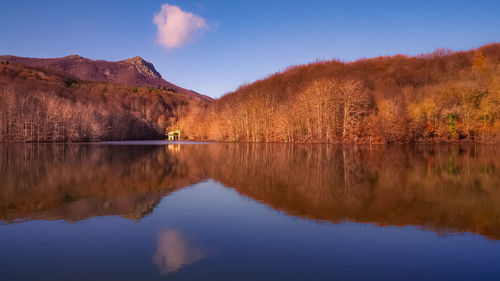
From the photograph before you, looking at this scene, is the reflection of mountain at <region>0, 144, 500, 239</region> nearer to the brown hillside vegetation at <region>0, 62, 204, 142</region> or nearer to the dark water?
the dark water

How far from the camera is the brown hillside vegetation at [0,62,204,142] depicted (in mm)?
73312

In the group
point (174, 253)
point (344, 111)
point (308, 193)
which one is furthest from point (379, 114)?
point (174, 253)

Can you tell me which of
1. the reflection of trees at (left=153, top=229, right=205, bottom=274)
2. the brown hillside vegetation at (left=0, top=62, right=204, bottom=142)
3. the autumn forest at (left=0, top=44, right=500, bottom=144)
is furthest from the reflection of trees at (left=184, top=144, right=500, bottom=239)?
the brown hillside vegetation at (left=0, top=62, right=204, bottom=142)

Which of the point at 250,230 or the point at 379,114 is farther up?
the point at 379,114

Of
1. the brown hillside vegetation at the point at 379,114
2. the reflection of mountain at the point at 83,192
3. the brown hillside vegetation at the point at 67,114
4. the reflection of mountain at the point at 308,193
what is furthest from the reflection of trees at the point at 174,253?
the brown hillside vegetation at the point at 67,114

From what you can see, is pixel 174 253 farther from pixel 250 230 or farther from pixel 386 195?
pixel 386 195

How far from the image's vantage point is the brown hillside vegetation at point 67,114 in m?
73.3

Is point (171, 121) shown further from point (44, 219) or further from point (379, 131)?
point (44, 219)

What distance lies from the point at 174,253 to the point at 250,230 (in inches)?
86.8

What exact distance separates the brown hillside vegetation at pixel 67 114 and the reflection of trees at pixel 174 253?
8285cm

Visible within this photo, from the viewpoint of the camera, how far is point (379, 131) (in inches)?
2256

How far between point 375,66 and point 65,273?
121 m

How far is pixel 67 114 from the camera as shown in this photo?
264 ft

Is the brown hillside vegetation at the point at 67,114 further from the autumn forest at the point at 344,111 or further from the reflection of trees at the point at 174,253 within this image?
the reflection of trees at the point at 174,253
